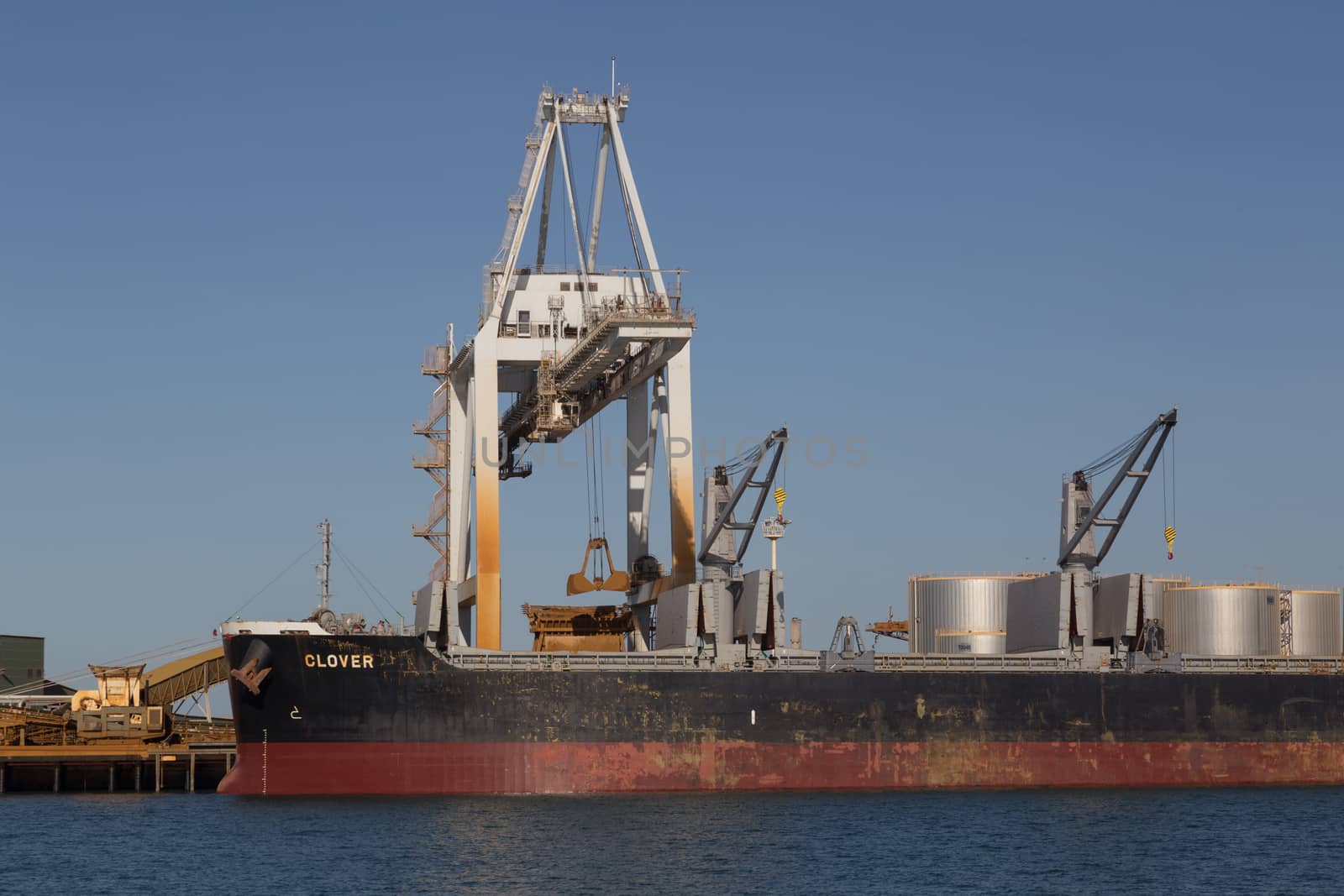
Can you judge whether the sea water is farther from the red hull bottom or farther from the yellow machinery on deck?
the yellow machinery on deck

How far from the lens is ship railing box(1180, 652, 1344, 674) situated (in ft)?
147

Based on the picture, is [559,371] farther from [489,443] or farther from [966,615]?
[966,615]

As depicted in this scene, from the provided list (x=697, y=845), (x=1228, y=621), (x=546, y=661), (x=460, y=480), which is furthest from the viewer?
(x=460, y=480)

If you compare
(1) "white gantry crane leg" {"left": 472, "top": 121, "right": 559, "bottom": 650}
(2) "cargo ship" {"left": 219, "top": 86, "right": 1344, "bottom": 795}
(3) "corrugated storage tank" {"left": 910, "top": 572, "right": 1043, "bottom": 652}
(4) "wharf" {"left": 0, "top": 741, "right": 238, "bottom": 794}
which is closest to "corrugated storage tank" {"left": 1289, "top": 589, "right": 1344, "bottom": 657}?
(2) "cargo ship" {"left": 219, "top": 86, "right": 1344, "bottom": 795}

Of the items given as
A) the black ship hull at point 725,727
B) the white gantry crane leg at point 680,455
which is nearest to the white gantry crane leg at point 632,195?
the white gantry crane leg at point 680,455

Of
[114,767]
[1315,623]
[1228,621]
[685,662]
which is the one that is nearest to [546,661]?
[685,662]

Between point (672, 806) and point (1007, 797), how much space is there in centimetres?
885

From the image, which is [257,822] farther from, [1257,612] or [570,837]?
[1257,612]

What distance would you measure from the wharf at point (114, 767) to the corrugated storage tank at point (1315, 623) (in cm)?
3026

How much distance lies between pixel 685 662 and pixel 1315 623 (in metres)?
18.9

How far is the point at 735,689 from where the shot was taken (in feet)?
135

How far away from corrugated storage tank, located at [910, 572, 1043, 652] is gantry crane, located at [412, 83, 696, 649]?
27.6 feet

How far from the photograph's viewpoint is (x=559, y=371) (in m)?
44.6

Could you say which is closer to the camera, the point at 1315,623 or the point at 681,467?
the point at 681,467
